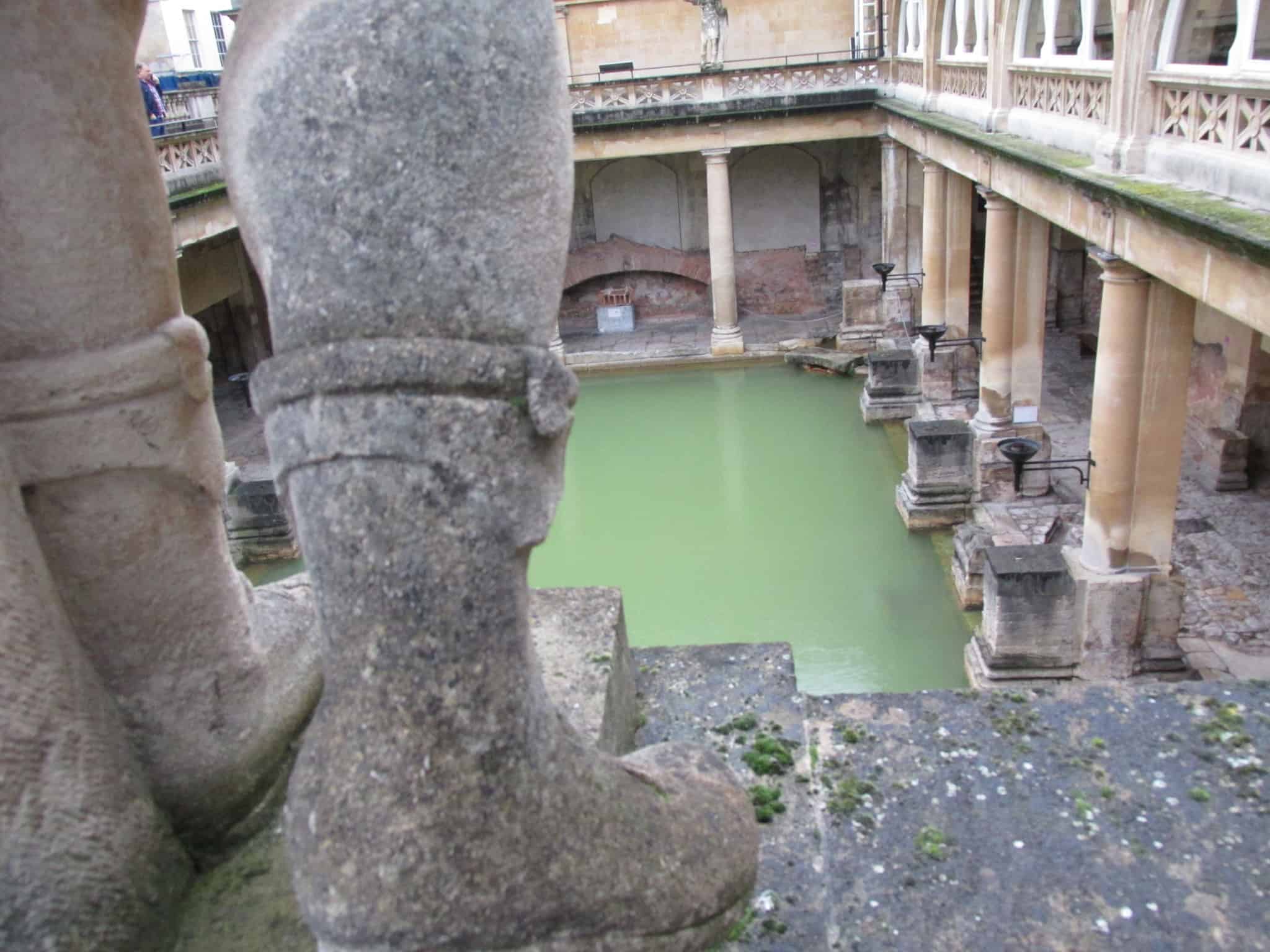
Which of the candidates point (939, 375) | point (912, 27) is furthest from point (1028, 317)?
point (912, 27)

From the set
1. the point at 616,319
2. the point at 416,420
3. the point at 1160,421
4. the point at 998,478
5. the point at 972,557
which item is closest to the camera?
the point at 416,420

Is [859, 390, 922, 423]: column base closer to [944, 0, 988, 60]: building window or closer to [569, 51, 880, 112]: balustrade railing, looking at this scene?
[944, 0, 988, 60]: building window

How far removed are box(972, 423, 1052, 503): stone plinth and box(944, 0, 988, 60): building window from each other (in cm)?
362

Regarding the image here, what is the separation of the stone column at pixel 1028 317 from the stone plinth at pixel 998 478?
52 centimetres

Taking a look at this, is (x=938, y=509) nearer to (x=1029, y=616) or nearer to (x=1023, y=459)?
(x=1023, y=459)

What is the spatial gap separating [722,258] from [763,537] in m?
7.67

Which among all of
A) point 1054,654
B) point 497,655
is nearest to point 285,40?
point 497,655

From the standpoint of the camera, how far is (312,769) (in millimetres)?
1431

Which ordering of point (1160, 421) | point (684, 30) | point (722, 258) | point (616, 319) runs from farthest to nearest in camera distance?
1. point (684, 30)
2. point (616, 319)
3. point (722, 258)
4. point (1160, 421)

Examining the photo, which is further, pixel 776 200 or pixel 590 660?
pixel 776 200

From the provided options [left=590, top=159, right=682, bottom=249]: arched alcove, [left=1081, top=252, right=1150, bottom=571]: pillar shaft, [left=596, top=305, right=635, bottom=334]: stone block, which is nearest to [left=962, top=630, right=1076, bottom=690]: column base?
[left=1081, top=252, right=1150, bottom=571]: pillar shaft

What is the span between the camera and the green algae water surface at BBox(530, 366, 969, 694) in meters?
8.20

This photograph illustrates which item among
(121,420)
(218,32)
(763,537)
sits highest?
(218,32)

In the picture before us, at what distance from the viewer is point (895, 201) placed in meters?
16.8
